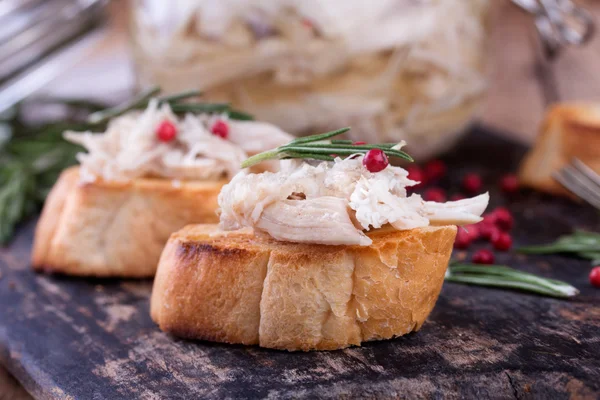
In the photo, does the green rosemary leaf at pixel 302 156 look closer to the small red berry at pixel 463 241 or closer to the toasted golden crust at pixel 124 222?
the toasted golden crust at pixel 124 222

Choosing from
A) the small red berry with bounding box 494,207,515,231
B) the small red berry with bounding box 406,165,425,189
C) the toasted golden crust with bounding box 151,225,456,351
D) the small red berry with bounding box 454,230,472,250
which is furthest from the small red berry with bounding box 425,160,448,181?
the toasted golden crust with bounding box 151,225,456,351

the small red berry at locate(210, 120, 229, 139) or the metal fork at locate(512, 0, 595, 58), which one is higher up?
the metal fork at locate(512, 0, 595, 58)

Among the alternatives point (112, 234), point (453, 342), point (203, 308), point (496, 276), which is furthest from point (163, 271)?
point (496, 276)

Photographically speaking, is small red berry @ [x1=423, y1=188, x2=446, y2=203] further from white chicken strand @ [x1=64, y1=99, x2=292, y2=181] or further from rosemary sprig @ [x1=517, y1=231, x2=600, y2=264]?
white chicken strand @ [x1=64, y1=99, x2=292, y2=181]

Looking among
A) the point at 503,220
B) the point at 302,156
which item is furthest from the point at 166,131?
the point at 503,220

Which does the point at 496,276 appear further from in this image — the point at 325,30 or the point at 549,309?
the point at 325,30

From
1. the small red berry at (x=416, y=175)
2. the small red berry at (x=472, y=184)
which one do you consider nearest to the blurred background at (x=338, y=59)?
the small red berry at (x=416, y=175)
